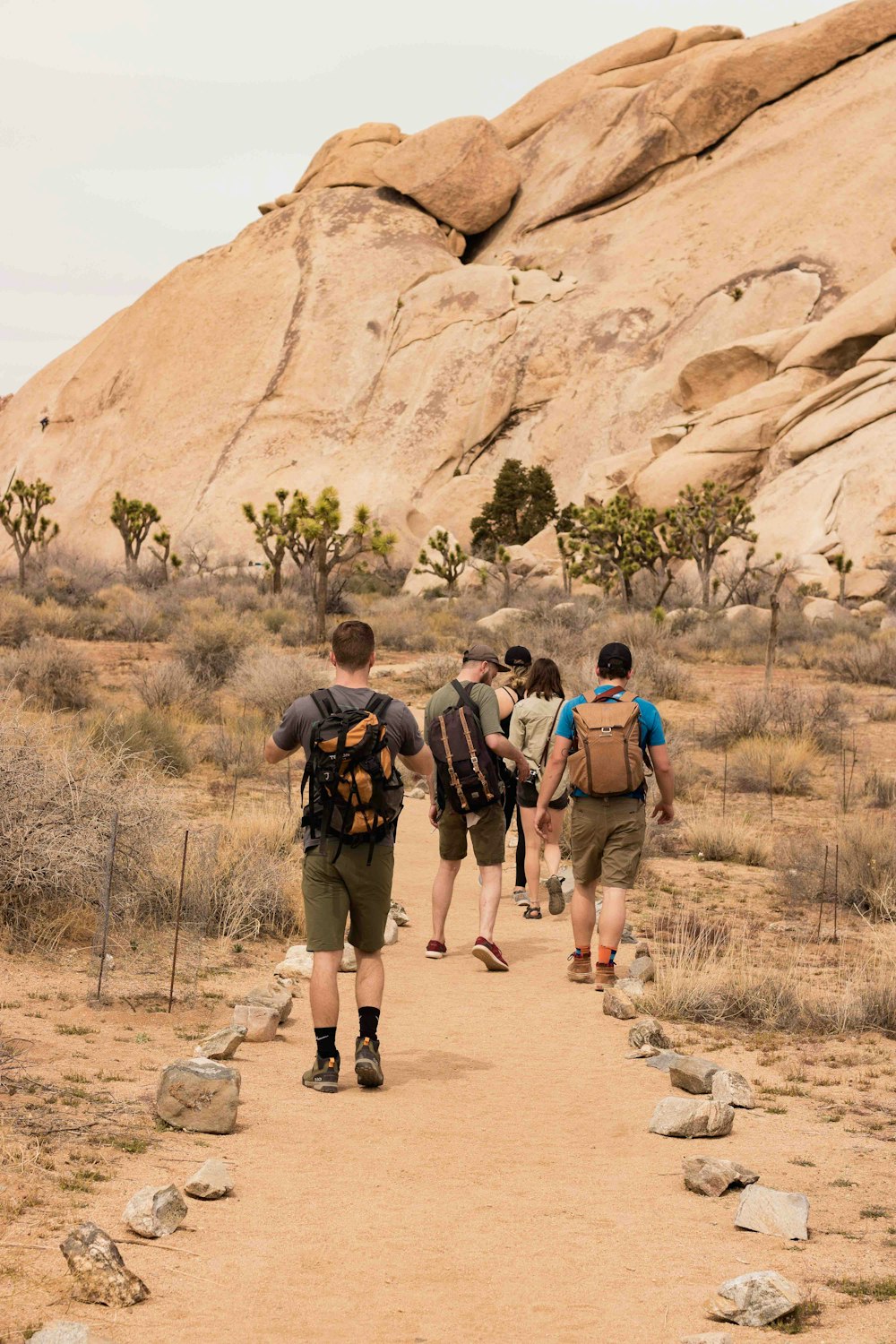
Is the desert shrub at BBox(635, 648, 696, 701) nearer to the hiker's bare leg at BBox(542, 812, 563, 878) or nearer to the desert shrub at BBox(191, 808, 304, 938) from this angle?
the hiker's bare leg at BBox(542, 812, 563, 878)

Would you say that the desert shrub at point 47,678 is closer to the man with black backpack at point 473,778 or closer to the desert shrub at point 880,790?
the man with black backpack at point 473,778

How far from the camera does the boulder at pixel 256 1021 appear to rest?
6.49 metres

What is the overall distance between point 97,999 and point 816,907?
18.2 ft

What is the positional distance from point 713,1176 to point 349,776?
6.52 ft

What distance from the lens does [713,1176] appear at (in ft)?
15.5

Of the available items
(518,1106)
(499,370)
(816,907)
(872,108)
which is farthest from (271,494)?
(518,1106)

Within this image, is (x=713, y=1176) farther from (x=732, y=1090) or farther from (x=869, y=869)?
(x=869, y=869)

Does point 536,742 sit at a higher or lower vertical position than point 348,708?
lower

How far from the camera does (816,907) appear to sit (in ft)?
33.1

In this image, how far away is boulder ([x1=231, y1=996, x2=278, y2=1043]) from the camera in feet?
21.3

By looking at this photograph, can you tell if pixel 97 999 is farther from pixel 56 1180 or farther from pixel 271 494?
pixel 271 494

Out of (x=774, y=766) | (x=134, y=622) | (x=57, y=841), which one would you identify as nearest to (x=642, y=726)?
(x=57, y=841)

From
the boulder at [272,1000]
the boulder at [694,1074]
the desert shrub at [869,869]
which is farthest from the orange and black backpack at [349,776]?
the desert shrub at [869,869]

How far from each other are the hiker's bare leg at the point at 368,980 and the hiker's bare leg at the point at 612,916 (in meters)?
1.97
